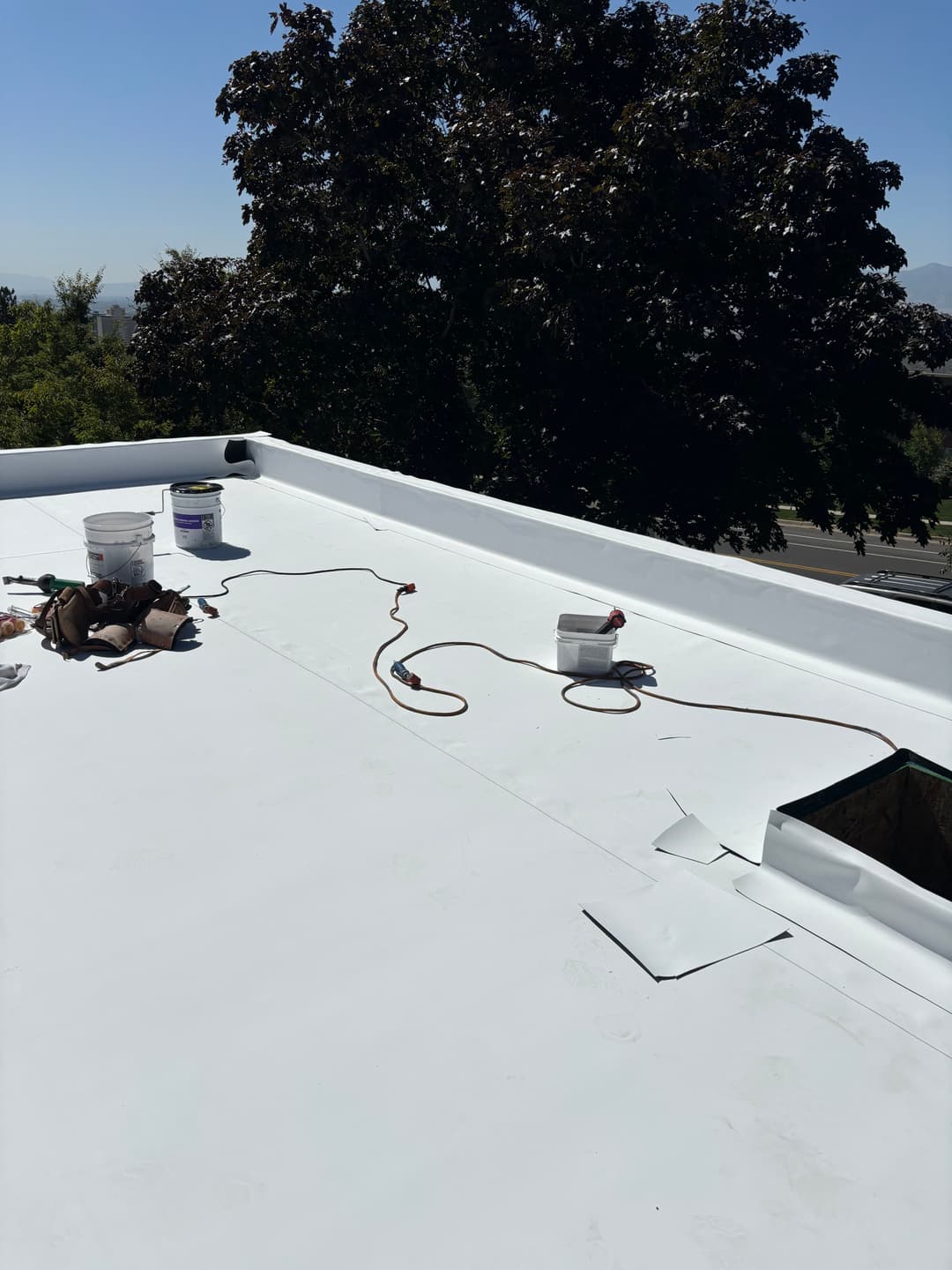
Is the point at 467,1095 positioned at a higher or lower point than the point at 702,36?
lower

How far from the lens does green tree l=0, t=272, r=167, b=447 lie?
75.4 ft

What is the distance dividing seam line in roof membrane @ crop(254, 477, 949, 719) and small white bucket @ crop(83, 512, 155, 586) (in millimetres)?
1638

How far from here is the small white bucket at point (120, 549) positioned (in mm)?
3801

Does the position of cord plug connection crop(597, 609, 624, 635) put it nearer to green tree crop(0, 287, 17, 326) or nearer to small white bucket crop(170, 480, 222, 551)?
small white bucket crop(170, 480, 222, 551)

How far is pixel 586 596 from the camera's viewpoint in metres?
4.21

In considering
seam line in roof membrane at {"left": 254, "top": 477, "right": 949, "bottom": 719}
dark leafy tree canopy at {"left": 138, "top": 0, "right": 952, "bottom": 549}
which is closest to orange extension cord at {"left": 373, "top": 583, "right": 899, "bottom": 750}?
seam line in roof membrane at {"left": 254, "top": 477, "right": 949, "bottom": 719}

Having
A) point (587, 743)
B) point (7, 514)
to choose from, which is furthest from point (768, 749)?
point (7, 514)

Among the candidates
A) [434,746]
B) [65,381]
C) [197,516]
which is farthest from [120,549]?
[65,381]

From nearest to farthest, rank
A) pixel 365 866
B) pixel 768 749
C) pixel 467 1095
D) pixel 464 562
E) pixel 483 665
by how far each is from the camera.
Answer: pixel 467 1095
pixel 365 866
pixel 768 749
pixel 483 665
pixel 464 562

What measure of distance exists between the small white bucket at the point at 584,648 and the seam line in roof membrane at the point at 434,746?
0.70 metres

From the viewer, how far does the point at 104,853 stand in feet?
7.18

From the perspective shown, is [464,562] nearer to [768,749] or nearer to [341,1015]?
[768,749]

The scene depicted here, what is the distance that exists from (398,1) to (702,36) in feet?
14.5

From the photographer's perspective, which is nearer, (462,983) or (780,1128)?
(780,1128)
